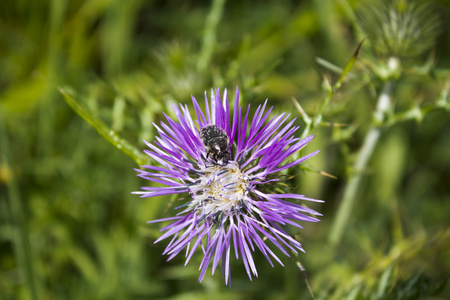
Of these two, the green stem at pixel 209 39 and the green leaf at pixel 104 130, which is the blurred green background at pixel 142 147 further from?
the green leaf at pixel 104 130

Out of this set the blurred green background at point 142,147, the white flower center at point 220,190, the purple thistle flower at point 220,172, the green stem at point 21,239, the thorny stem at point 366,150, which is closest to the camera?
the purple thistle flower at point 220,172

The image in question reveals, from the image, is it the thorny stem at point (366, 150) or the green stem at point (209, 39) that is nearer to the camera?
the thorny stem at point (366, 150)

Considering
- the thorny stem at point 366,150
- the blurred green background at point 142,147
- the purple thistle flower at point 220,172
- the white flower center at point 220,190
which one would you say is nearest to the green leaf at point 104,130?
the purple thistle flower at point 220,172

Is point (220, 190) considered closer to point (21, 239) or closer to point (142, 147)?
point (142, 147)

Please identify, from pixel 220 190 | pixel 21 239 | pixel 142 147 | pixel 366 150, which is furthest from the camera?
pixel 142 147

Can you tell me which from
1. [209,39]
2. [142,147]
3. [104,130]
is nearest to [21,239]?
[142,147]

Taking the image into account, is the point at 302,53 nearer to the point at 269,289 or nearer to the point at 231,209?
the point at 269,289

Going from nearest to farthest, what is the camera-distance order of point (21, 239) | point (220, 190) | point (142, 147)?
1. point (220, 190)
2. point (21, 239)
3. point (142, 147)

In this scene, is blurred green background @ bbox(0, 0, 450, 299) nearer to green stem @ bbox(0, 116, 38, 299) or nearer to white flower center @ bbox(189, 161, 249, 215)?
green stem @ bbox(0, 116, 38, 299)
